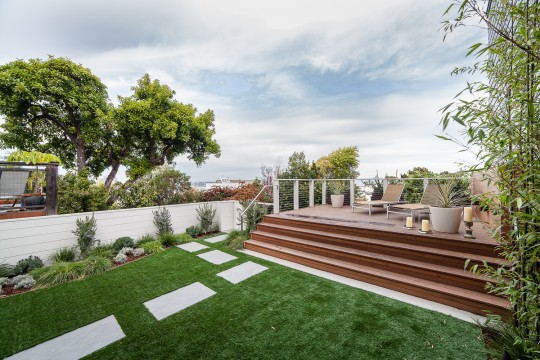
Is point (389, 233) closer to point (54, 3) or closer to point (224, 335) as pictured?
point (224, 335)

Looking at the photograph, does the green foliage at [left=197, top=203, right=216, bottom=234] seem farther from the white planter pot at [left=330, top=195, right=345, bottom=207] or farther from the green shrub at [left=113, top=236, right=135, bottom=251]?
the white planter pot at [left=330, top=195, right=345, bottom=207]

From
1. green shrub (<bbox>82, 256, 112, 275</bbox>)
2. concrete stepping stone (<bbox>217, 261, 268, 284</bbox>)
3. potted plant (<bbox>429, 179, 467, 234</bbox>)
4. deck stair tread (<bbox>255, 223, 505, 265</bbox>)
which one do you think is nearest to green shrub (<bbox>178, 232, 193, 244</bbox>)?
green shrub (<bbox>82, 256, 112, 275</bbox>)

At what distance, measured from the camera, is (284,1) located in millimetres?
5375

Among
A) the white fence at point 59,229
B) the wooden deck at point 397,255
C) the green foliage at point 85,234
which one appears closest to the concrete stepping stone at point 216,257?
the wooden deck at point 397,255

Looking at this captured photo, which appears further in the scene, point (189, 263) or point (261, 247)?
point (261, 247)

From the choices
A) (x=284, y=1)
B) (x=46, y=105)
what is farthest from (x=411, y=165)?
(x=46, y=105)

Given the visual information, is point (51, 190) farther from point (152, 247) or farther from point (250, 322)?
point (250, 322)

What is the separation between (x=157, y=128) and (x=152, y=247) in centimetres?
670

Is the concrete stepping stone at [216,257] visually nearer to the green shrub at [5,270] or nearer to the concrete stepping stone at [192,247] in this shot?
the concrete stepping stone at [192,247]

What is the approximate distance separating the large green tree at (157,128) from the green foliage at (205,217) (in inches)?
197

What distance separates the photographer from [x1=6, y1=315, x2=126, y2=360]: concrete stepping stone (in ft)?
6.98

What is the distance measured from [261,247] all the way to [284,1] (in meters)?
6.23

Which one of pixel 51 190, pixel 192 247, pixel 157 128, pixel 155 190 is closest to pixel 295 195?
pixel 192 247

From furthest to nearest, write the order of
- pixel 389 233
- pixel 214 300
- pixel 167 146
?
1. pixel 167 146
2. pixel 389 233
3. pixel 214 300
